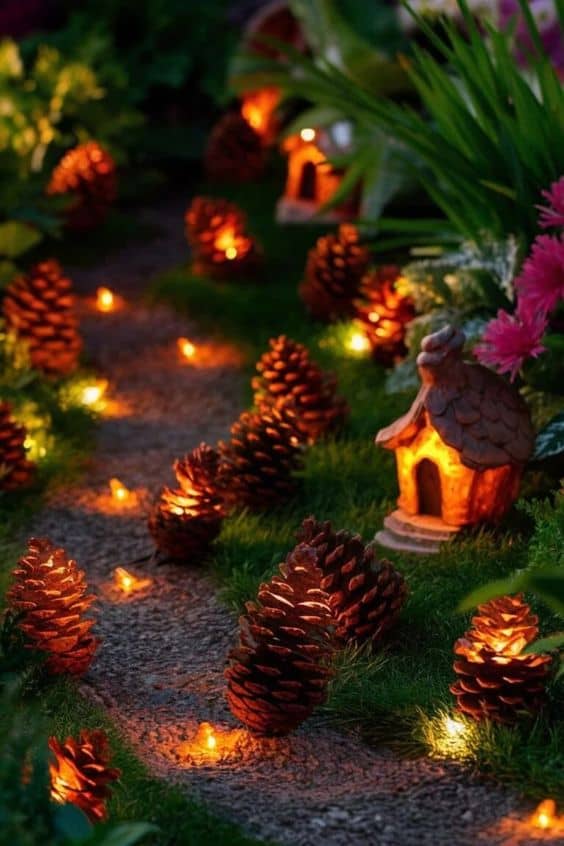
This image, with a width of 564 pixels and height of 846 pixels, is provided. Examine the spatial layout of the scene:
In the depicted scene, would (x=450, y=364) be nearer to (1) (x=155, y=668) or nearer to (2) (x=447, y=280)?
(2) (x=447, y=280)

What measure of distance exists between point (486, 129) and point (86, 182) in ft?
9.19

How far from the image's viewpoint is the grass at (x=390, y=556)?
330cm

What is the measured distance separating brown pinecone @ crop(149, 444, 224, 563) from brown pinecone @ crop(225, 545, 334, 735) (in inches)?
34.8

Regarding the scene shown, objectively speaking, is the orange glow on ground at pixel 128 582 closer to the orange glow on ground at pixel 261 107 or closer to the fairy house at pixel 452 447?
the fairy house at pixel 452 447

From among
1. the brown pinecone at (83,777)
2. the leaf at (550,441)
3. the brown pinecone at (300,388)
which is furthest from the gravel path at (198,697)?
the leaf at (550,441)

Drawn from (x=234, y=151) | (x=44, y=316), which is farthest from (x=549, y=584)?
(x=234, y=151)

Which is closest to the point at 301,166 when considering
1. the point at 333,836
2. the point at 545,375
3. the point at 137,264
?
the point at 137,264

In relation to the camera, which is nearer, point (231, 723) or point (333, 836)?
point (333, 836)

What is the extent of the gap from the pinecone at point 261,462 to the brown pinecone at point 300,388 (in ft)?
1.10

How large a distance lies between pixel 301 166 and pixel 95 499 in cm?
271

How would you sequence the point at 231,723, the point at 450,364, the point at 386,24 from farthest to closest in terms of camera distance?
the point at 386,24
the point at 450,364
the point at 231,723

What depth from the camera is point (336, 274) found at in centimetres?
595

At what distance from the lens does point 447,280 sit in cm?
491

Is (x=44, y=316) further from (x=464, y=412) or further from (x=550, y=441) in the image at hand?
(x=550, y=441)
